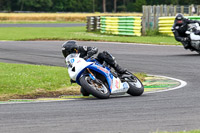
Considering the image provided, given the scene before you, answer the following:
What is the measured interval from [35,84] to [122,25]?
2302 cm

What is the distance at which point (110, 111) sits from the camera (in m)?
8.44

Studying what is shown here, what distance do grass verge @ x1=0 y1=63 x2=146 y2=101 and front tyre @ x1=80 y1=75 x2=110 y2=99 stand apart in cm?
159

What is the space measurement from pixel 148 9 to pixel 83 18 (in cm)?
4838

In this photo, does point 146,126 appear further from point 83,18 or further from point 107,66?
point 83,18

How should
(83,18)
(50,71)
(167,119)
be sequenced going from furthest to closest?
(83,18), (50,71), (167,119)

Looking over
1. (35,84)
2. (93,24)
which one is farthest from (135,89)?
(93,24)

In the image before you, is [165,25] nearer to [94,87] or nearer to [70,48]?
[70,48]

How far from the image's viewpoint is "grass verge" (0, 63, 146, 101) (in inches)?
455

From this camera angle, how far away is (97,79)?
1039 cm

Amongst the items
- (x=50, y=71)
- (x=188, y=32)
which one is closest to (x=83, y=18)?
(x=188, y=32)

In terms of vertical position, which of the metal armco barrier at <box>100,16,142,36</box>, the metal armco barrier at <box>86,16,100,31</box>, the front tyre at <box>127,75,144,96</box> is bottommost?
the metal armco barrier at <box>86,16,100,31</box>

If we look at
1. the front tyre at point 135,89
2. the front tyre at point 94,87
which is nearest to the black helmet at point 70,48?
the front tyre at point 94,87

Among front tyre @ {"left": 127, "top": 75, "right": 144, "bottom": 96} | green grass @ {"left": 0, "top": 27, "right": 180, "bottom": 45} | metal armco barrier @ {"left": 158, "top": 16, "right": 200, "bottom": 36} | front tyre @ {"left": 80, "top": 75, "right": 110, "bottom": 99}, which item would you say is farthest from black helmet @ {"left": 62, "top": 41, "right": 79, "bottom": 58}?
metal armco barrier @ {"left": 158, "top": 16, "right": 200, "bottom": 36}

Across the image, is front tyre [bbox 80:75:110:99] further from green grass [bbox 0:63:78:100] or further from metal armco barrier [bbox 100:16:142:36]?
metal armco barrier [bbox 100:16:142:36]
